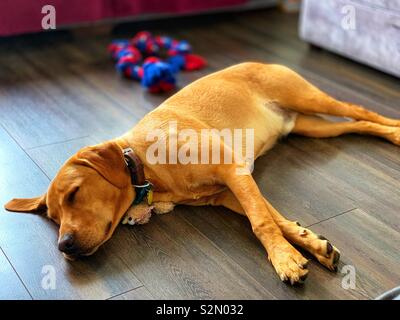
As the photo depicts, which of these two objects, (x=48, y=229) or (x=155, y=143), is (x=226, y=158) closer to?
(x=155, y=143)

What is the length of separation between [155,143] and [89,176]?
0.32 meters

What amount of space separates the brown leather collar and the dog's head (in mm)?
22

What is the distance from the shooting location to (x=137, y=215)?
216 centimetres

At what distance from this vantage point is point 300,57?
3.96 metres

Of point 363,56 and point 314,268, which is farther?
point 363,56

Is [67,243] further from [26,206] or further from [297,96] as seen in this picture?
[297,96]

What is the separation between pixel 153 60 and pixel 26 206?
5.24ft

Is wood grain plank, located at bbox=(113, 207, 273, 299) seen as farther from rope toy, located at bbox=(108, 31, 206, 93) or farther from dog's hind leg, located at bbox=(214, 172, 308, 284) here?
rope toy, located at bbox=(108, 31, 206, 93)

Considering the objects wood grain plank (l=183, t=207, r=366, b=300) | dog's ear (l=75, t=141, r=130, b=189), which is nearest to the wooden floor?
wood grain plank (l=183, t=207, r=366, b=300)

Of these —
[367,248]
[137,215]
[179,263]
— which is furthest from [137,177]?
[367,248]

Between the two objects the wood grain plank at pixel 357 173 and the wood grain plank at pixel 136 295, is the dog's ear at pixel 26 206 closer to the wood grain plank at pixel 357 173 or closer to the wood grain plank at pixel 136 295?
the wood grain plank at pixel 136 295

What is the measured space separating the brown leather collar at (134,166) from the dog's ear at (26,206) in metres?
0.39


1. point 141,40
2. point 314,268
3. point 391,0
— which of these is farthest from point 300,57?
point 314,268

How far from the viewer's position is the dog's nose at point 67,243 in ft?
6.11
